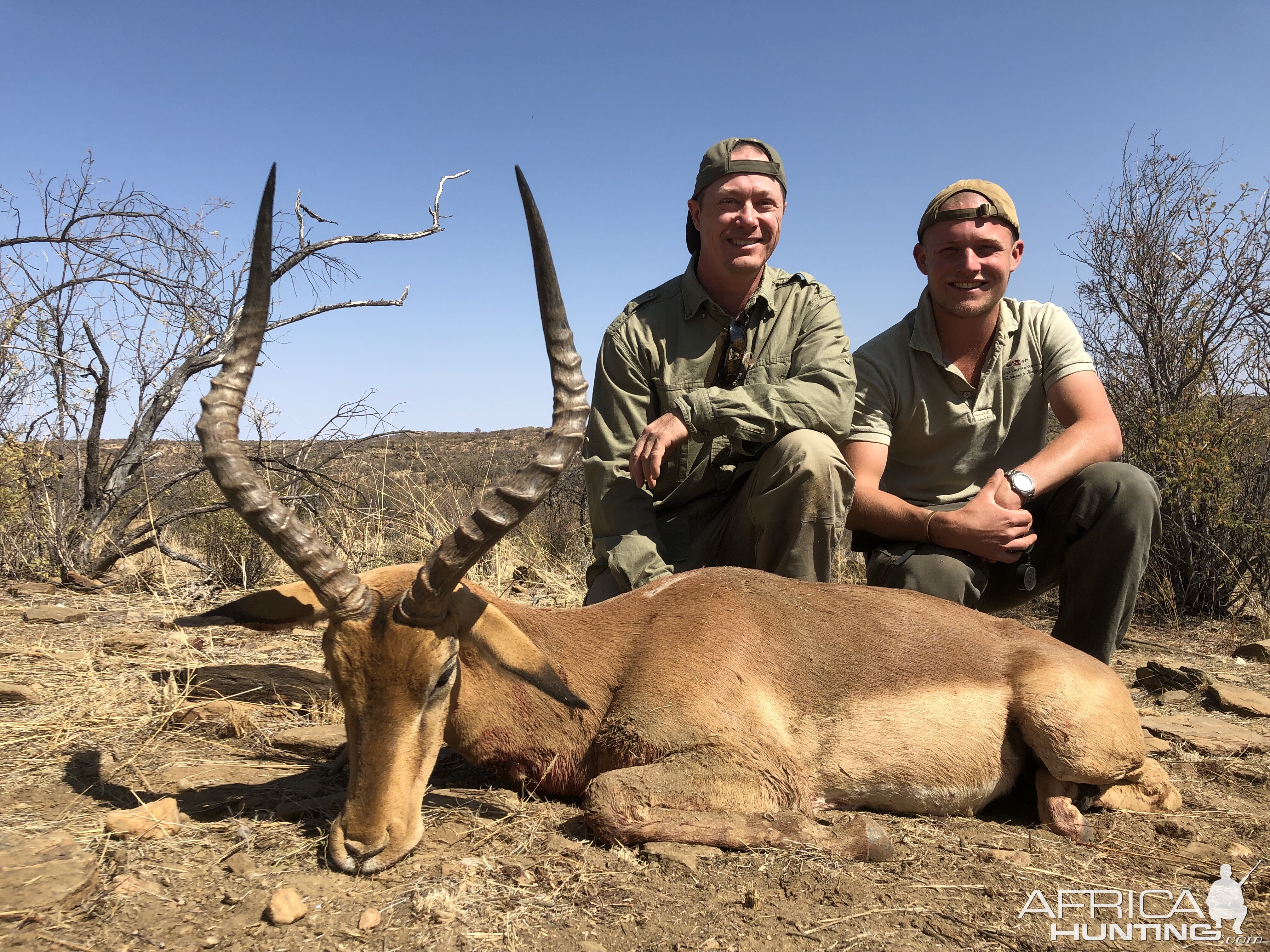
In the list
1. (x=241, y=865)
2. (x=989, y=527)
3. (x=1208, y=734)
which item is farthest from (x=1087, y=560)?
(x=241, y=865)

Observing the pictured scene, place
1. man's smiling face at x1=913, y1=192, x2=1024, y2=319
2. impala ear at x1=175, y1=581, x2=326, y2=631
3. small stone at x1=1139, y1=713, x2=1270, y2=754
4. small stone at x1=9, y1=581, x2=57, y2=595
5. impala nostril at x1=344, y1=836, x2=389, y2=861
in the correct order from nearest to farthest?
impala nostril at x1=344, y1=836, x2=389, y2=861 → impala ear at x1=175, y1=581, x2=326, y2=631 → small stone at x1=1139, y1=713, x2=1270, y2=754 → man's smiling face at x1=913, y1=192, x2=1024, y2=319 → small stone at x1=9, y1=581, x2=57, y2=595

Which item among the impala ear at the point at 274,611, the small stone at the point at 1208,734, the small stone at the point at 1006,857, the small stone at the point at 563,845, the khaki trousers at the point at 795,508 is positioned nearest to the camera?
the small stone at the point at 563,845

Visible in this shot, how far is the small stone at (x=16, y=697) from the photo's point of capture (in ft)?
15.8

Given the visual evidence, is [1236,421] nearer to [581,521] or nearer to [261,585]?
[581,521]

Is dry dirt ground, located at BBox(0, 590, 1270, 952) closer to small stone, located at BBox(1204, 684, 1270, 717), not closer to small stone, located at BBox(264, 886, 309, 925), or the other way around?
small stone, located at BBox(264, 886, 309, 925)

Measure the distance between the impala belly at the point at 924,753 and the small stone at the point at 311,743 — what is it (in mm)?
2464

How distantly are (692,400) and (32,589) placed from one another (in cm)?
677

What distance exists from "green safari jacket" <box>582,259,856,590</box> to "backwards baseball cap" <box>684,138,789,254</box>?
2.02 feet

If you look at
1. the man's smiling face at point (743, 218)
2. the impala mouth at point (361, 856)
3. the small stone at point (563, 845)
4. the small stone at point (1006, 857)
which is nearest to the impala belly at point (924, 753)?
the small stone at point (1006, 857)

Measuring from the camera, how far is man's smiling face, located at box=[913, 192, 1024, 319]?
5.61 metres

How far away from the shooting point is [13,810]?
353 centimetres

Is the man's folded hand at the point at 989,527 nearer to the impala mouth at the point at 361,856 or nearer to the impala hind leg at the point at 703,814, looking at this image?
the impala hind leg at the point at 703,814

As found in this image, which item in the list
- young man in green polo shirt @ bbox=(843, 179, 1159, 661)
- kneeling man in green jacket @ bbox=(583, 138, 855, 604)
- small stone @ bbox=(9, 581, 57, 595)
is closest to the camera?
kneeling man in green jacket @ bbox=(583, 138, 855, 604)

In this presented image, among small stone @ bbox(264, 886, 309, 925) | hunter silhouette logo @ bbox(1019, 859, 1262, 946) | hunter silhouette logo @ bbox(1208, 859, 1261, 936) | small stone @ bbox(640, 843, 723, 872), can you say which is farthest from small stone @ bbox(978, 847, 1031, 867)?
small stone @ bbox(264, 886, 309, 925)
